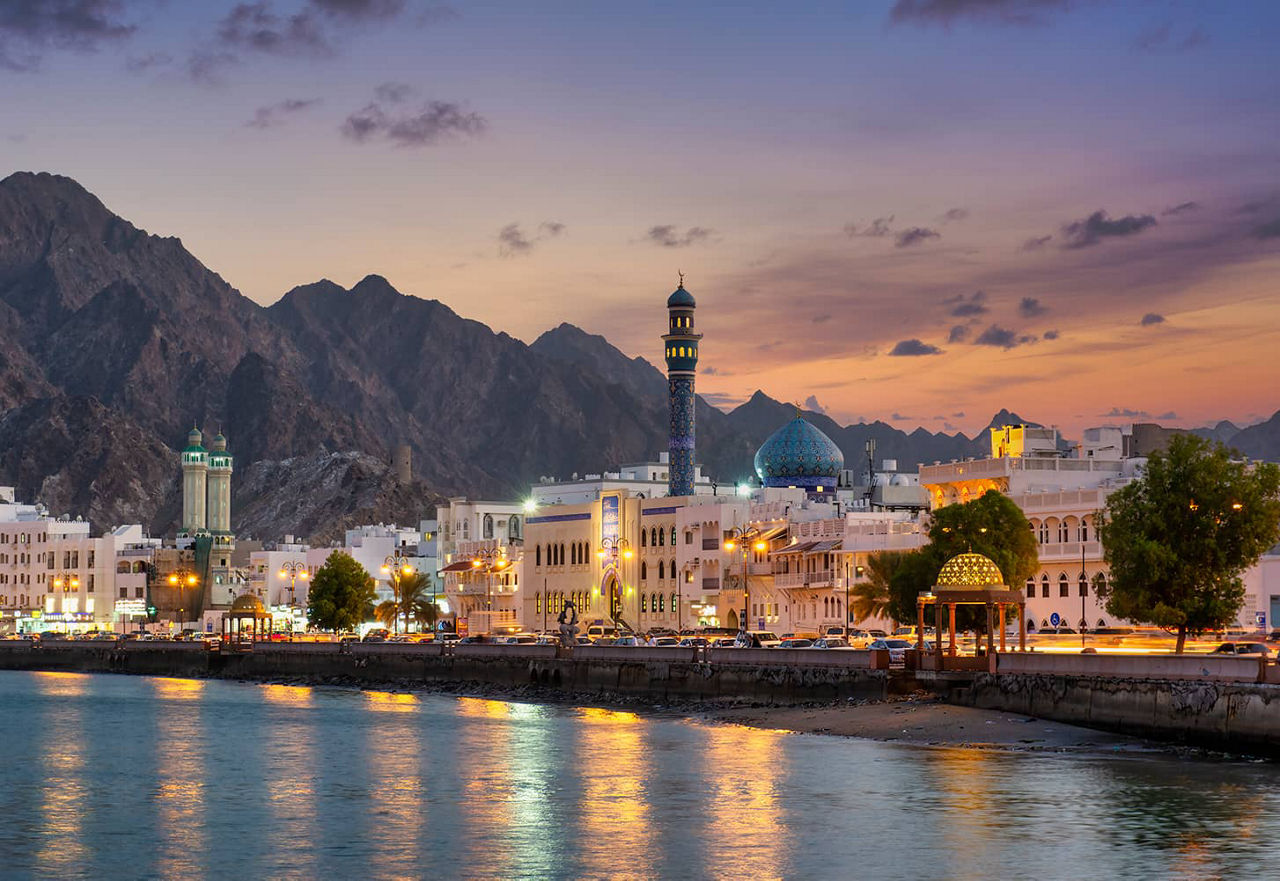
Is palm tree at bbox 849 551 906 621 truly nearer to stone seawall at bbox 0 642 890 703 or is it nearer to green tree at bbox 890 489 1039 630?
green tree at bbox 890 489 1039 630

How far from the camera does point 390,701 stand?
113 meters

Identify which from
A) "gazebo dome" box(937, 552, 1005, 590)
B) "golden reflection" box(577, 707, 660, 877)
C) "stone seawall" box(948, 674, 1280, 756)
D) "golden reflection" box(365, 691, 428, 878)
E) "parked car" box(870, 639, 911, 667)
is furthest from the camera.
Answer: "parked car" box(870, 639, 911, 667)

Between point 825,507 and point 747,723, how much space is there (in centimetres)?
5720

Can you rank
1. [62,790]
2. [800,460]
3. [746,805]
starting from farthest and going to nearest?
[800,460], [62,790], [746,805]

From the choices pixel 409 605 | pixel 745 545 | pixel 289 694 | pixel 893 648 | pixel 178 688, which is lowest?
pixel 289 694

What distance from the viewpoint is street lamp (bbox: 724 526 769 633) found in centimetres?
13588

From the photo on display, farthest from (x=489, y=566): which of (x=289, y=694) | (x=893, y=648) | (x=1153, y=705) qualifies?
(x=1153, y=705)

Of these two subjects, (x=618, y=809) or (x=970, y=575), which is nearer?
(x=618, y=809)

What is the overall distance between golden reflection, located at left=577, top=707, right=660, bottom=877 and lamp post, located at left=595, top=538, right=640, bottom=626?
64265 millimetres

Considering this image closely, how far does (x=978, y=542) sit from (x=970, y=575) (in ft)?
77.0

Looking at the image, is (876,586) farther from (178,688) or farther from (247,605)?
(247,605)

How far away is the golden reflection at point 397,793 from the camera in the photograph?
46312mm

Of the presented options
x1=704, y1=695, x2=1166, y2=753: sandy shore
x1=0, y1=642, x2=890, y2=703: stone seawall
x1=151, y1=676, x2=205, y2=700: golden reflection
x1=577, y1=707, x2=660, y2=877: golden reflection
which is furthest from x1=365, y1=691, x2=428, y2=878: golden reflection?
x1=151, y1=676, x2=205, y2=700: golden reflection

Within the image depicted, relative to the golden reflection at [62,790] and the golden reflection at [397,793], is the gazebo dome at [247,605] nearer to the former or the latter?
the golden reflection at [62,790]
